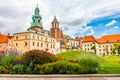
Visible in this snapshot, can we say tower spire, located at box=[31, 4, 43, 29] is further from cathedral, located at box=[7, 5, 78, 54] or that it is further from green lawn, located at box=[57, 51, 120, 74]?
green lawn, located at box=[57, 51, 120, 74]

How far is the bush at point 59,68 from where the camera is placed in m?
12.3

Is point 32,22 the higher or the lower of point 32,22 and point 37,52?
the higher

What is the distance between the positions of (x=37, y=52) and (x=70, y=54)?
17410mm

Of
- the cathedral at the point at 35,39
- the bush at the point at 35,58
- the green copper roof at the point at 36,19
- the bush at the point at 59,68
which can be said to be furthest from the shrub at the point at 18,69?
the green copper roof at the point at 36,19

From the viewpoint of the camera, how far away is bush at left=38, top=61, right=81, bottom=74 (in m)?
12.3

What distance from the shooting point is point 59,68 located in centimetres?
1242

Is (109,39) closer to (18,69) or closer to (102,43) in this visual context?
(102,43)

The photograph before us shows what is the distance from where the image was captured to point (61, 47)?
337ft

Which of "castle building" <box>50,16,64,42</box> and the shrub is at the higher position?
"castle building" <box>50,16,64,42</box>

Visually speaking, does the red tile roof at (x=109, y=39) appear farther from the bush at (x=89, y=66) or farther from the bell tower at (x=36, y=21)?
the bush at (x=89, y=66)

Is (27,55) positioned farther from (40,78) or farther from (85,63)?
(85,63)

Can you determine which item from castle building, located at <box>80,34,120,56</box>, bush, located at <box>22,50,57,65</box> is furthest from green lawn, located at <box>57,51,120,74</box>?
castle building, located at <box>80,34,120,56</box>

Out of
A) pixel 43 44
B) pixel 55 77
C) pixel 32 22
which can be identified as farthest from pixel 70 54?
pixel 32 22

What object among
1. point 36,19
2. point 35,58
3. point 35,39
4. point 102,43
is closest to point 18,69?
point 35,58
